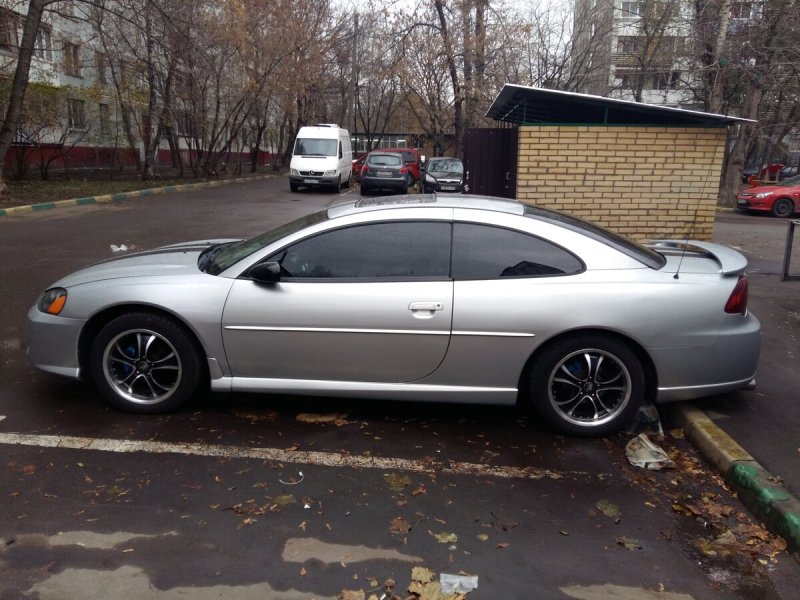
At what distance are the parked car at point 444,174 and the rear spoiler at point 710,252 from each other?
16883 mm

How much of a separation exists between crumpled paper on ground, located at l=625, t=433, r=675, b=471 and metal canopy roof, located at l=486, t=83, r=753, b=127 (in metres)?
4.99

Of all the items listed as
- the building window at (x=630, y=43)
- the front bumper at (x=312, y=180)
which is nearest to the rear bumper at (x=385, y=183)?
the front bumper at (x=312, y=180)

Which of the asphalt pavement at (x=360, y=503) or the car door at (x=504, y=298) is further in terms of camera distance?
the car door at (x=504, y=298)

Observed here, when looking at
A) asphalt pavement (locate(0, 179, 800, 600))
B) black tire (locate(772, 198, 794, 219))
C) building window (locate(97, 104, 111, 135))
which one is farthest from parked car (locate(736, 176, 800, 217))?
building window (locate(97, 104, 111, 135))

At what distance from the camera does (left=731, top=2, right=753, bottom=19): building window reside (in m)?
19.1

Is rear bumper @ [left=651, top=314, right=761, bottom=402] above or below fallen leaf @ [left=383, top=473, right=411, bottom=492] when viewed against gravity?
above

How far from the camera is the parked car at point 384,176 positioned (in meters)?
23.5

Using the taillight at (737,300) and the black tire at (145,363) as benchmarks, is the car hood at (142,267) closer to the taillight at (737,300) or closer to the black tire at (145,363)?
the black tire at (145,363)

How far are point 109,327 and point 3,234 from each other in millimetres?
9680

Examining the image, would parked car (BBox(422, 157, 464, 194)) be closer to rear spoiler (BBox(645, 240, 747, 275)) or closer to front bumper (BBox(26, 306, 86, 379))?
rear spoiler (BBox(645, 240, 747, 275))

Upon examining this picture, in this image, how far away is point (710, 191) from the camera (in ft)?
27.3

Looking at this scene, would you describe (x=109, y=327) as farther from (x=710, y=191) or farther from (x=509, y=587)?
(x=710, y=191)

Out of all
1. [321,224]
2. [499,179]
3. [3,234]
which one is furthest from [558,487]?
[3,234]

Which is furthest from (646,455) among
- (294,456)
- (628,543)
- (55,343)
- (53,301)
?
(53,301)
